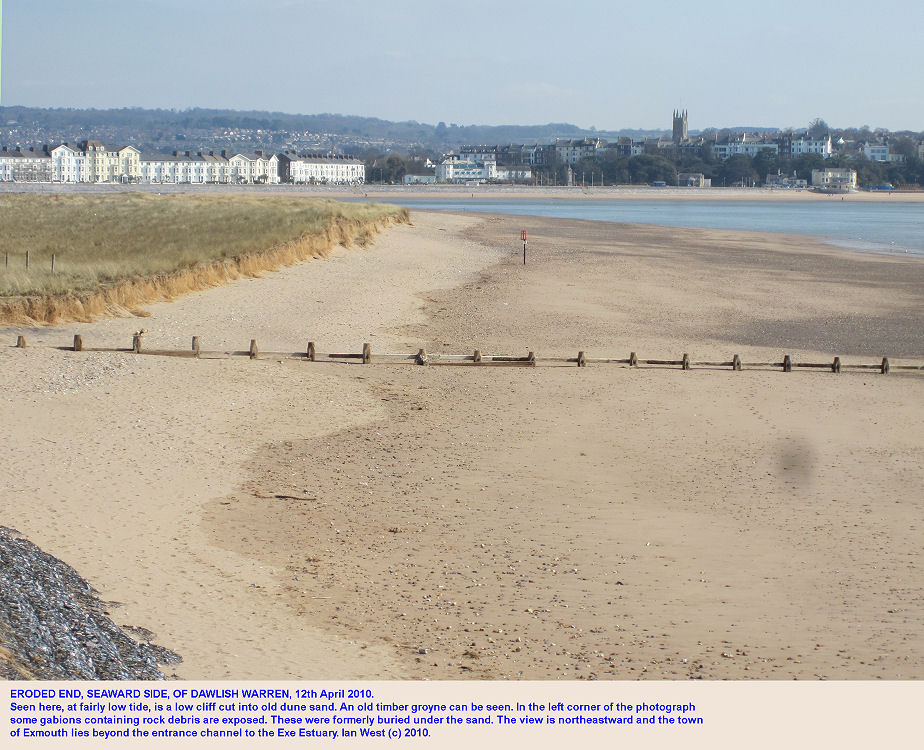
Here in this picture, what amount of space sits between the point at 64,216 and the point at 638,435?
39699mm

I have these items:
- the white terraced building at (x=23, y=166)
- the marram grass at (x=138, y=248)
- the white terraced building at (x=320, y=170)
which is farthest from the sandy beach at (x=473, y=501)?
the white terraced building at (x=320, y=170)

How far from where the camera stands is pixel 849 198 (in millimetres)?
159375

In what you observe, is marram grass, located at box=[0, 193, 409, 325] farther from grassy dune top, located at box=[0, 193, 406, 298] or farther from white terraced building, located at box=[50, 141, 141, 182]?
white terraced building, located at box=[50, 141, 141, 182]

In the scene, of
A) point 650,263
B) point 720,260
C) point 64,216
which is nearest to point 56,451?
point 650,263

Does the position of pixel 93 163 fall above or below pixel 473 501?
above

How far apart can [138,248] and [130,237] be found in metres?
4.80

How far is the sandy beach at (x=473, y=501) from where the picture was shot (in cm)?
819

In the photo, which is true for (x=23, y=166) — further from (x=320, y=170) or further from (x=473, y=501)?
(x=473, y=501)

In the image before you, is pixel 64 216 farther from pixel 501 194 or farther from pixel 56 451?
pixel 501 194

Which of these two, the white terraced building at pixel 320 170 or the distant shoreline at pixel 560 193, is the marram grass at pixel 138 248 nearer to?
the distant shoreline at pixel 560 193

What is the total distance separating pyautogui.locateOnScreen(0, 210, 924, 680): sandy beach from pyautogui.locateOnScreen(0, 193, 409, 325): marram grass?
3.12 feet

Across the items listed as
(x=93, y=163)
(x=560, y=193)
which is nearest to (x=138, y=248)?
(x=560, y=193)

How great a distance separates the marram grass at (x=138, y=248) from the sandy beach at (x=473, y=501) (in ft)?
3.12

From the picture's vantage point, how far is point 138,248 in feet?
106
